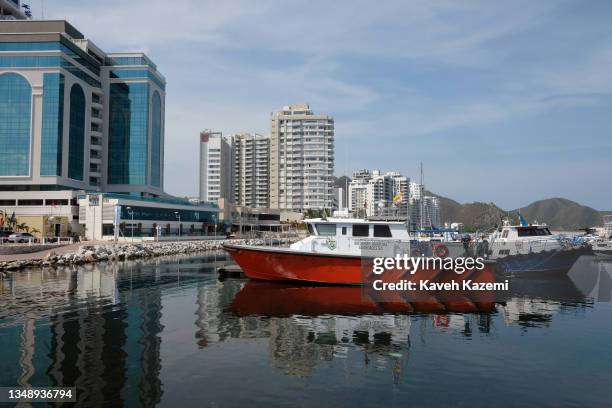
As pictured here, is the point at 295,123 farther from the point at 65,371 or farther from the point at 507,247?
the point at 65,371

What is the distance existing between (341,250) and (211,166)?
4549 inches

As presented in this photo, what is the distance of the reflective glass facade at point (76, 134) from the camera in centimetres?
7188

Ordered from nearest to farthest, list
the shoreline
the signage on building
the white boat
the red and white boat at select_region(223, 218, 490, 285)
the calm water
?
the calm water → the red and white boat at select_region(223, 218, 490, 285) → the shoreline → the white boat → the signage on building

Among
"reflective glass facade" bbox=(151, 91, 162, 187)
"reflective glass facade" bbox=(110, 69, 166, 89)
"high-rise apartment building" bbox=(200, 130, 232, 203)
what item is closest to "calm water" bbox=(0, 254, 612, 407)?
"reflective glass facade" bbox=(151, 91, 162, 187)

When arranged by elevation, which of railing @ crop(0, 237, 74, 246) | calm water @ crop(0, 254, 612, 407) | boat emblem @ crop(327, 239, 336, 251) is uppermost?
boat emblem @ crop(327, 239, 336, 251)

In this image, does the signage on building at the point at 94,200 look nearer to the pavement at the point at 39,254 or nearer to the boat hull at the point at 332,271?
the pavement at the point at 39,254

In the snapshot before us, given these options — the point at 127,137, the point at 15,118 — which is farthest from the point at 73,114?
the point at 127,137

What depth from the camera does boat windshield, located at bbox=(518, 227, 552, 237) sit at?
1202 inches

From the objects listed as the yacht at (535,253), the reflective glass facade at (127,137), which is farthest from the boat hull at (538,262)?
the reflective glass facade at (127,137)

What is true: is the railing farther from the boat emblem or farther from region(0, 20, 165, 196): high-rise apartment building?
the boat emblem

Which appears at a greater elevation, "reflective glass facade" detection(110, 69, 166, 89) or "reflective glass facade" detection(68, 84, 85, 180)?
"reflective glass facade" detection(110, 69, 166, 89)

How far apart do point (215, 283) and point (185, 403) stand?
58.3ft

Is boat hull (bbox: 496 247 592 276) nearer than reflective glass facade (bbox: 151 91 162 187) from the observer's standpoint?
Yes

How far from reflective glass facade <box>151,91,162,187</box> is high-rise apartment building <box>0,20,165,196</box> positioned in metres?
0.20
